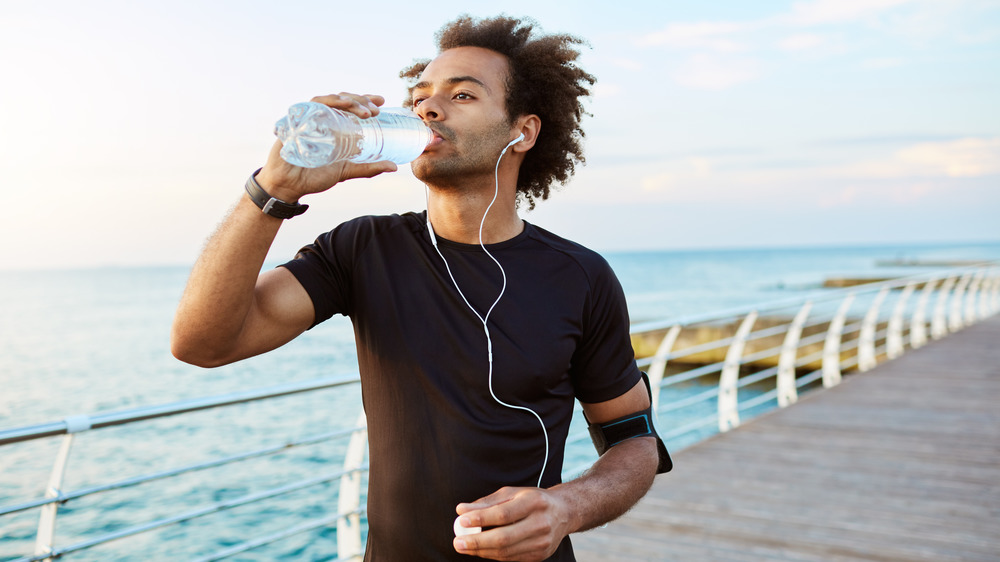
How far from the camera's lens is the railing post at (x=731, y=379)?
4.70m

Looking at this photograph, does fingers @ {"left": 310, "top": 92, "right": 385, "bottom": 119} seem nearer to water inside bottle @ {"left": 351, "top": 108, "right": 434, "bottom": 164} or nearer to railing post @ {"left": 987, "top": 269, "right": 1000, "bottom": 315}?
water inside bottle @ {"left": 351, "top": 108, "right": 434, "bottom": 164}

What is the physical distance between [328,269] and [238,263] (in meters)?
0.25

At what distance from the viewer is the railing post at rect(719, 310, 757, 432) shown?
4.70 metres

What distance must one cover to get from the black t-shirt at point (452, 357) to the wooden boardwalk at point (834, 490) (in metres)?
1.97

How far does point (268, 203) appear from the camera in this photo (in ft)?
3.00

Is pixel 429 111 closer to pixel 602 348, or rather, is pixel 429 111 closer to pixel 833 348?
pixel 602 348

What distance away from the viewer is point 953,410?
5.39m

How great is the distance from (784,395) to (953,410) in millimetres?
1163

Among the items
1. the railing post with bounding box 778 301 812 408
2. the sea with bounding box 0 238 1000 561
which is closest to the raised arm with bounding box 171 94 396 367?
the railing post with bounding box 778 301 812 408

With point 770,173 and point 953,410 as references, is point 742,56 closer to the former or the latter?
point 953,410

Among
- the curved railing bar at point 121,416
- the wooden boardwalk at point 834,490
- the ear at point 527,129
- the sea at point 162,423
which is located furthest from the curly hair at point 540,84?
the sea at point 162,423

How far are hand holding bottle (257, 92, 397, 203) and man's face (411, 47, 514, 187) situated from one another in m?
0.20

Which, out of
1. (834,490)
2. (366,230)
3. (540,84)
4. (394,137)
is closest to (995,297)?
(834,490)

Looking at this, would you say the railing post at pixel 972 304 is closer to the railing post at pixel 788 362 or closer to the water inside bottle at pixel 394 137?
the railing post at pixel 788 362
